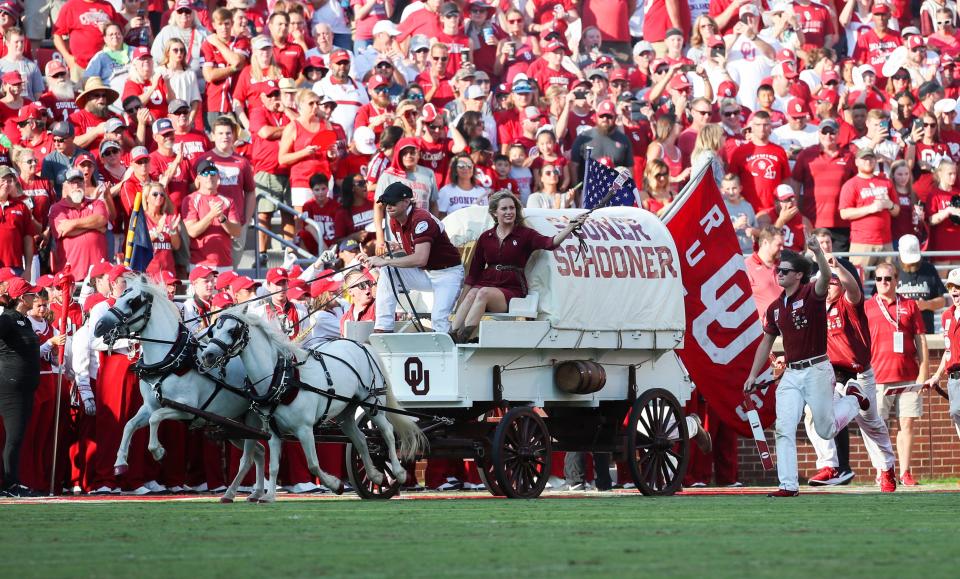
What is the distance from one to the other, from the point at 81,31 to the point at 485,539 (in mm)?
14339

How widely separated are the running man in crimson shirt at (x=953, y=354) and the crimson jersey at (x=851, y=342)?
0.82m

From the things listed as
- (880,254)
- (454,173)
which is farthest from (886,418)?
(454,173)

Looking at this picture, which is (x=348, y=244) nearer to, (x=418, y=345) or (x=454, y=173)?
(x=454, y=173)

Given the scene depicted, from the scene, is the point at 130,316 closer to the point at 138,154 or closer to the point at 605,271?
the point at 605,271

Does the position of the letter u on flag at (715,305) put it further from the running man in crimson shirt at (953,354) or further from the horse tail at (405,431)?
the horse tail at (405,431)

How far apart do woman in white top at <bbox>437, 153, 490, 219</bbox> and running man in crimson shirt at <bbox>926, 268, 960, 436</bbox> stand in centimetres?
556

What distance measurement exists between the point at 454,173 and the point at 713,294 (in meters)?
4.25

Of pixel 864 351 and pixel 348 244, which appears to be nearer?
pixel 864 351

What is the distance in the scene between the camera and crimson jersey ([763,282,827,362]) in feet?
47.2

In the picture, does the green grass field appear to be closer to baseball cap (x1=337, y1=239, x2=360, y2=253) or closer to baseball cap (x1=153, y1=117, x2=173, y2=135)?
baseball cap (x1=337, y1=239, x2=360, y2=253)

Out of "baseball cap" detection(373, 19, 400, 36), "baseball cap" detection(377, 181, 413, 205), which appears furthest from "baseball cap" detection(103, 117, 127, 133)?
"baseball cap" detection(377, 181, 413, 205)

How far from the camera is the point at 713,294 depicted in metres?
17.5

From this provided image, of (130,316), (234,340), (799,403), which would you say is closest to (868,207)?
(799,403)

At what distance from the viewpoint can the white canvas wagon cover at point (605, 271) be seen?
48.6 feet
